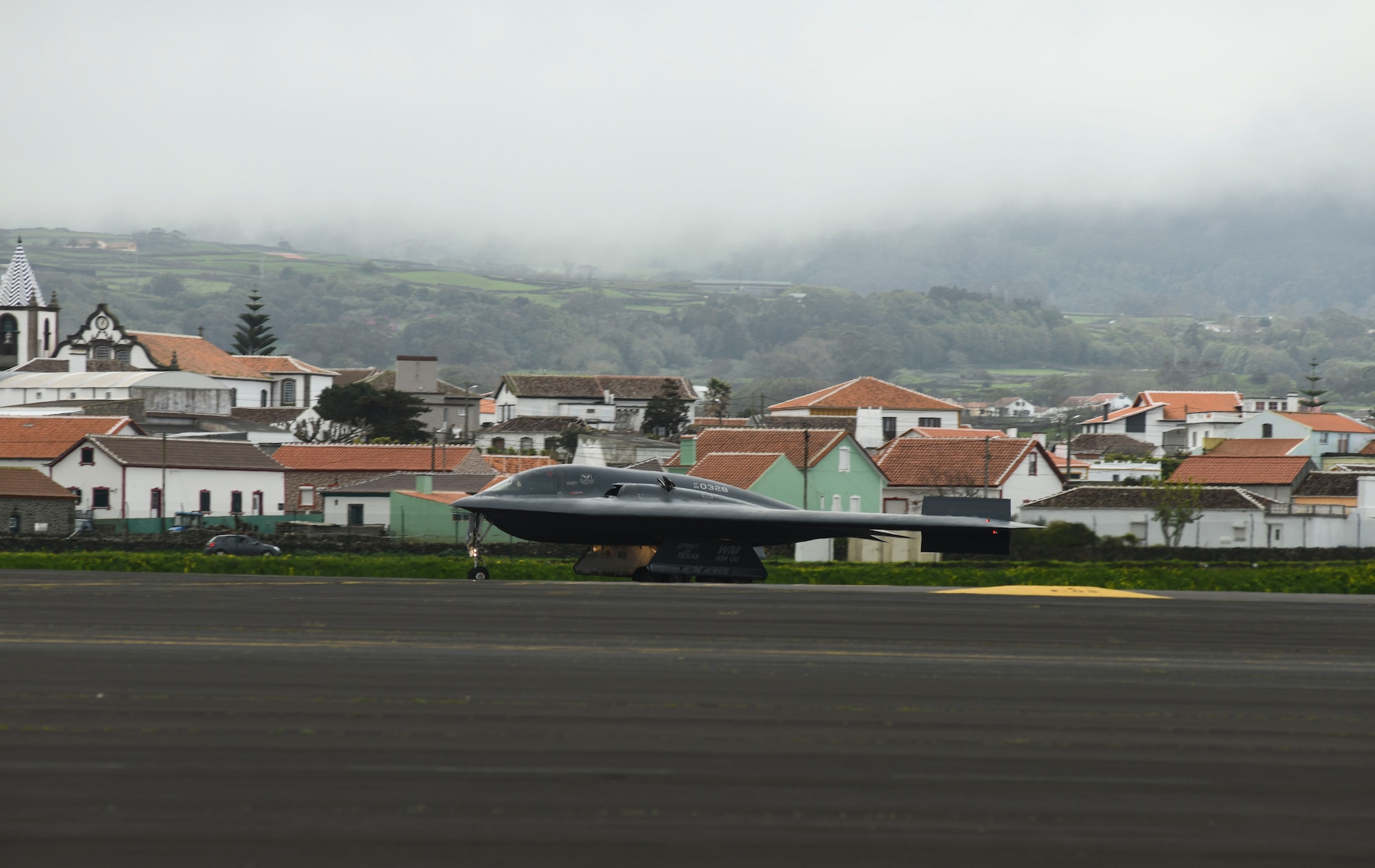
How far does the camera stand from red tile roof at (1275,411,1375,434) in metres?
116

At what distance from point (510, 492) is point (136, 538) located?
23576 mm

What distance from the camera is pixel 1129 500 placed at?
6938 centimetres

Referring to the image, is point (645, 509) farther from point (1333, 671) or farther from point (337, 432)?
point (337, 432)

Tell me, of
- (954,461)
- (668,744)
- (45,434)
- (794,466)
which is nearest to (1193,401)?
(954,461)

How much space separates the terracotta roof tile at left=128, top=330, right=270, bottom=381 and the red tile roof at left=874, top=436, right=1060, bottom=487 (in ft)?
301

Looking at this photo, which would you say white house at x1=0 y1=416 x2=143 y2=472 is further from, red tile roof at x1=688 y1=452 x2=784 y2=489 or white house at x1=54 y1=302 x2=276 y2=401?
white house at x1=54 y1=302 x2=276 y2=401

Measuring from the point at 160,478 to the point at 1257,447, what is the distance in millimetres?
83007

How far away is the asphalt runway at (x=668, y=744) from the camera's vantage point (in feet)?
27.5

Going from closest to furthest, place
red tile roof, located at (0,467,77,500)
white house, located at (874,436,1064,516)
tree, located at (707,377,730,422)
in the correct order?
red tile roof, located at (0,467,77,500), white house, located at (874,436,1064,516), tree, located at (707,377,730,422)

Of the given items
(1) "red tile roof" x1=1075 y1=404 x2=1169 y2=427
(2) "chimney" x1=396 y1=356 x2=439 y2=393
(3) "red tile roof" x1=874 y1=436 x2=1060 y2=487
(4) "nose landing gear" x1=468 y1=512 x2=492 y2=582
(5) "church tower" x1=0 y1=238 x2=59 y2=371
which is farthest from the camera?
(1) "red tile roof" x1=1075 y1=404 x2=1169 y2=427

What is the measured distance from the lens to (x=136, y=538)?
168 ft

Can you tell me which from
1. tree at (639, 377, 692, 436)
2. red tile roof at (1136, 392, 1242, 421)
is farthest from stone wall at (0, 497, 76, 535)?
red tile roof at (1136, 392, 1242, 421)

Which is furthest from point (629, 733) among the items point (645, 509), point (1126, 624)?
point (645, 509)

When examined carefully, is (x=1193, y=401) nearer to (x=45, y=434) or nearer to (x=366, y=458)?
(x=366, y=458)
